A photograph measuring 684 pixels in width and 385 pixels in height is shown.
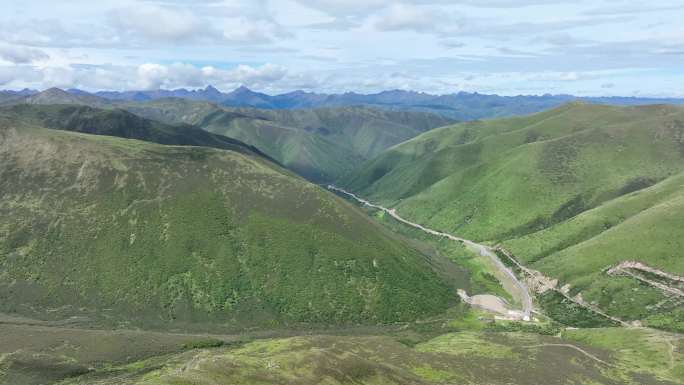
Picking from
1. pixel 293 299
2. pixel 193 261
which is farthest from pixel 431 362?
pixel 193 261

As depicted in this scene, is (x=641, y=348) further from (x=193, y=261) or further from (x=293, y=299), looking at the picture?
(x=193, y=261)

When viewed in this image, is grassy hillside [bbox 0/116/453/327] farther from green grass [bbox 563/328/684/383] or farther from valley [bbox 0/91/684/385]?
green grass [bbox 563/328/684/383]

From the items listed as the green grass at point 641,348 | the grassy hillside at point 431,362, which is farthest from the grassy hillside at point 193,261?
the green grass at point 641,348

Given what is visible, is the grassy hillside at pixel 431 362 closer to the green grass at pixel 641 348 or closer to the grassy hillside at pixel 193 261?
the green grass at pixel 641 348

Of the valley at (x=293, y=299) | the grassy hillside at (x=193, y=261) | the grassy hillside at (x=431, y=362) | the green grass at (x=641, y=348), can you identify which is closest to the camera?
the grassy hillside at (x=431, y=362)

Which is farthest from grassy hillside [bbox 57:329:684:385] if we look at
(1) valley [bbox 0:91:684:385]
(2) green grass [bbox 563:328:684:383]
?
(1) valley [bbox 0:91:684:385]

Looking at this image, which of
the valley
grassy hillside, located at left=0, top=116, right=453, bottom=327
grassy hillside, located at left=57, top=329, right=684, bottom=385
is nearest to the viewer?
grassy hillside, located at left=57, top=329, right=684, bottom=385

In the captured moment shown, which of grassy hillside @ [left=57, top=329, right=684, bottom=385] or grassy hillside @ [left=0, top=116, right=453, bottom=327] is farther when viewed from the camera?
grassy hillside @ [left=0, top=116, right=453, bottom=327]

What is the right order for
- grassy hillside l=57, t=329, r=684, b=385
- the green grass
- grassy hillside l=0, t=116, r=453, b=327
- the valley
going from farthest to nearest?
grassy hillside l=0, t=116, r=453, b=327 → the valley → the green grass → grassy hillside l=57, t=329, r=684, b=385

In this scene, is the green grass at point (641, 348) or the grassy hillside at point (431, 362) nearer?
the grassy hillside at point (431, 362)
